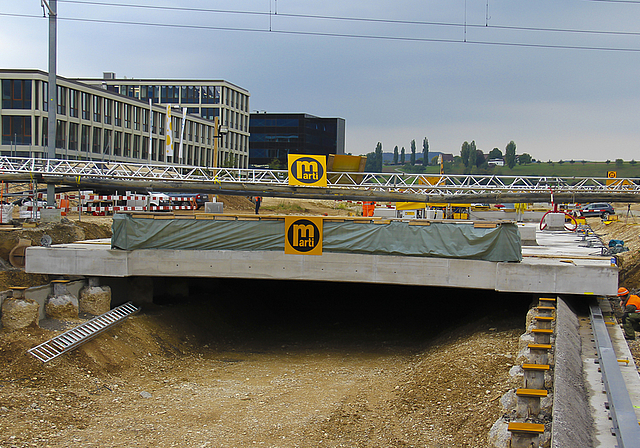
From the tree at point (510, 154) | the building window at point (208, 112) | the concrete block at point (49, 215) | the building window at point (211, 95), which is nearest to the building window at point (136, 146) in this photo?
the building window at point (208, 112)

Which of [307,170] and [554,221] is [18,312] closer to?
[307,170]

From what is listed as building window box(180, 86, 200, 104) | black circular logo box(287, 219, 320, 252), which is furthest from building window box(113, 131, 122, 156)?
black circular logo box(287, 219, 320, 252)

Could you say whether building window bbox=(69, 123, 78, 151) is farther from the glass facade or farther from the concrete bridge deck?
the concrete bridge deck

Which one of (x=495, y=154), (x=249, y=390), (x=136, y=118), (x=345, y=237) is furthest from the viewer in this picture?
(x=495, y=154)

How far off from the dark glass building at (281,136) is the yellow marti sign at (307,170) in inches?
3225

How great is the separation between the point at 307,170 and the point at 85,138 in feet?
151

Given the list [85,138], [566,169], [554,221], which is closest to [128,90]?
[85,138]

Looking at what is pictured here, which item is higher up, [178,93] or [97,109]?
[178,93]

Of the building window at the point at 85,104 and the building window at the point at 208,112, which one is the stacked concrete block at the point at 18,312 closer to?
the building window at the point at 85,104

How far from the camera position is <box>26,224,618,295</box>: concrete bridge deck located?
1540 centimetres

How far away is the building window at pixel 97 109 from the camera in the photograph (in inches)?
2381

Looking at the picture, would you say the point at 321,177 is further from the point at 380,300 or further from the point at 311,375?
the point at 311,375

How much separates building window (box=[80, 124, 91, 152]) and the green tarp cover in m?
47.0

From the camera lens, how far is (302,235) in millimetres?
16484
